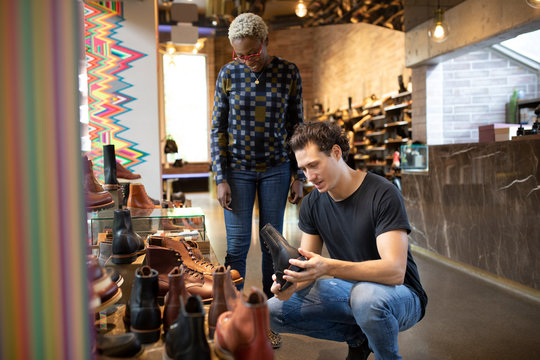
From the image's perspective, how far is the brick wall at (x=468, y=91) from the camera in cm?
662

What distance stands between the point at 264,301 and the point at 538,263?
3.14 m

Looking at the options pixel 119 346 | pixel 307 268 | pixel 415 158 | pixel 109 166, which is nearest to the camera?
pixel 119 346

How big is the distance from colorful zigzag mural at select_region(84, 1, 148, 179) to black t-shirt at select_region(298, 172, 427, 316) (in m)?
2.75

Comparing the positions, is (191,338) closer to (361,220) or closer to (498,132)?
(361,220)

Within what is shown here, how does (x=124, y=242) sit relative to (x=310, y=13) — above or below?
below

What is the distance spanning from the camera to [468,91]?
6.66 m

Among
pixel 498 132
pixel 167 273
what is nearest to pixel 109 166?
pixel 167 273

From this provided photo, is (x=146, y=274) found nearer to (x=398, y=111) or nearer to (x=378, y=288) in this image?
(x=378, y=288)

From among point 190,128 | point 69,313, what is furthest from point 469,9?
point 190,128

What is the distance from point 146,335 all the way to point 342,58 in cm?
1256

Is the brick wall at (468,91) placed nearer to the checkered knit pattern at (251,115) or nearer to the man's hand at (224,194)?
the checkered knit pattern at (251,115)

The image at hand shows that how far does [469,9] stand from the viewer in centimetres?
532

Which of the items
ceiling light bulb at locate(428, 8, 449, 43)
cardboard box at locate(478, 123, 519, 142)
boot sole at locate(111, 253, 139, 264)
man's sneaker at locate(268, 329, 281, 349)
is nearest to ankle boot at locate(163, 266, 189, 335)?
boot sole at locate(111, 253, 139, 264)

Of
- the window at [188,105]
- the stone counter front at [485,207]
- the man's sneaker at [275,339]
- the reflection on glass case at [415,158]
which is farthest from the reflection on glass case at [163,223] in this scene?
the window at [188,105]
